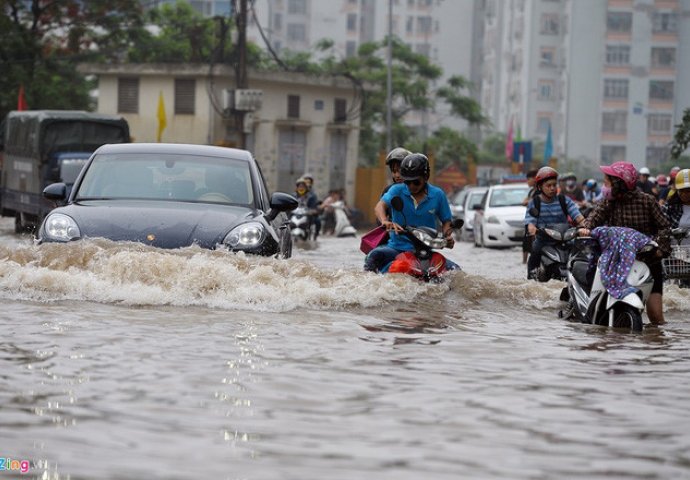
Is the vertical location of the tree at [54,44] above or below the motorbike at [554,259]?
above

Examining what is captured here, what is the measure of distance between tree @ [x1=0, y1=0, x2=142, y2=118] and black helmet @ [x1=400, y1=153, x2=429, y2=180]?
37.9 metres

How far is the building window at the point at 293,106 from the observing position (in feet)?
177

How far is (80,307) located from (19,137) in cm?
2498

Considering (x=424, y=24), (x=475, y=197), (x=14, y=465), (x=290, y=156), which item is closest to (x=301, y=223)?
(x=475, y=197)

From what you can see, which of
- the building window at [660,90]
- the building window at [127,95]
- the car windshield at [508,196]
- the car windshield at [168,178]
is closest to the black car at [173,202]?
the car windshield at [168,178]

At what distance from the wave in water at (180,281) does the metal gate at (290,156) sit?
40.0 meters

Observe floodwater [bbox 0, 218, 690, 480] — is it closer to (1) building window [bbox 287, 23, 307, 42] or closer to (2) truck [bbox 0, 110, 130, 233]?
(2) truck [bbox 0, 110, 130, 233]

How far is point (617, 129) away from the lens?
101375mm

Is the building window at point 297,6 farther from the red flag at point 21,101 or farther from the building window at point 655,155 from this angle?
the red flag at point 21,101

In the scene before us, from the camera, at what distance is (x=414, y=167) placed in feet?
40.5

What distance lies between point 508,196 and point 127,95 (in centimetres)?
2141

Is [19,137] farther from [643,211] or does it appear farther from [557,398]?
[557,398]

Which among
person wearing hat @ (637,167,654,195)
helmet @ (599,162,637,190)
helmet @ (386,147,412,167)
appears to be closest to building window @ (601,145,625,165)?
person wearing hat @ (637,167,654,195)

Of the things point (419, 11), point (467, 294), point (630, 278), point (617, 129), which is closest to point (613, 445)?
point (630, 278)
